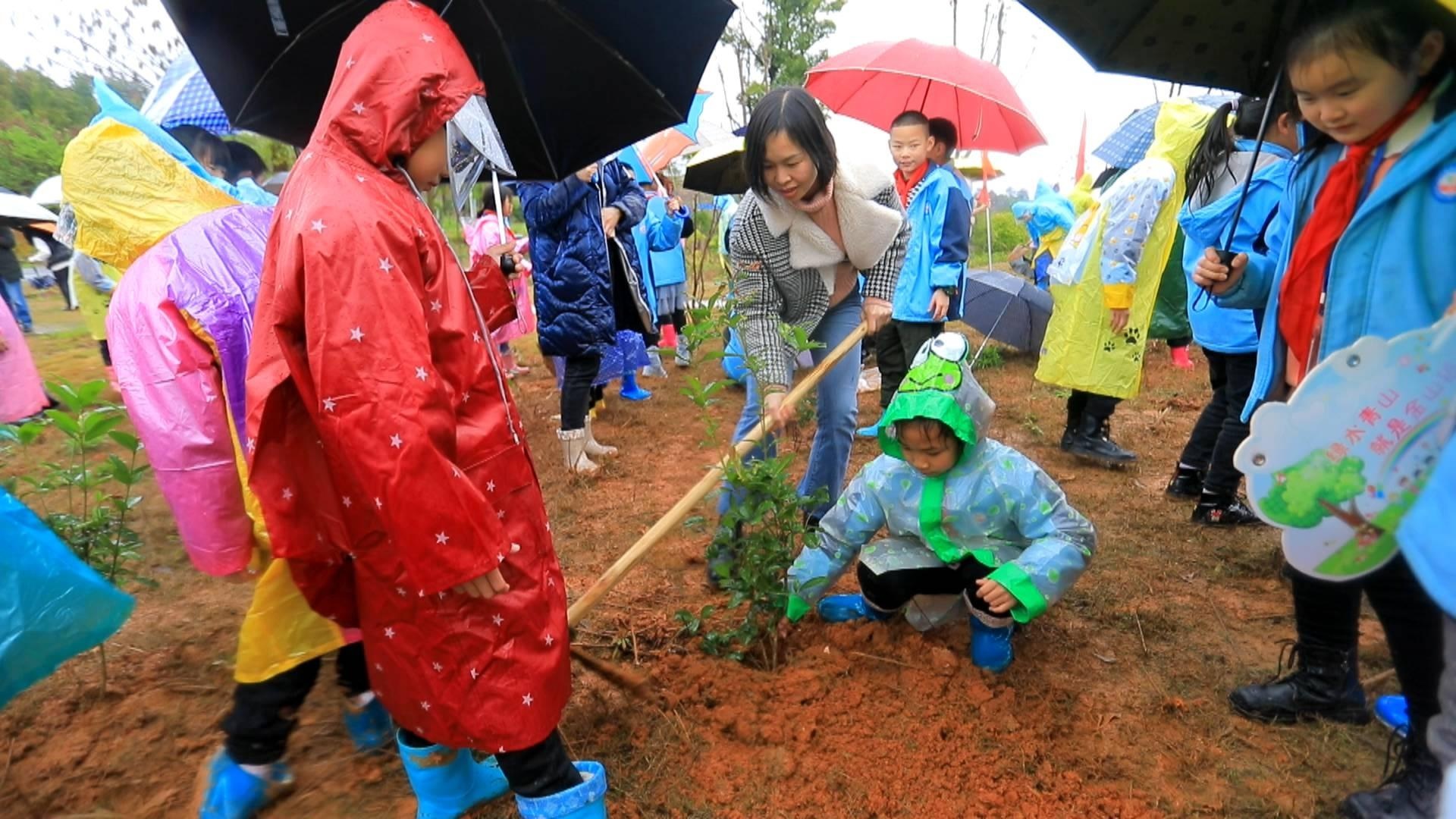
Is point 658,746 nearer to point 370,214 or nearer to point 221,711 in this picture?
point 221,711

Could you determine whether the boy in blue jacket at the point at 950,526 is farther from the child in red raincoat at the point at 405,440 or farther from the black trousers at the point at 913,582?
the child in red raincoat at the point at 405,440

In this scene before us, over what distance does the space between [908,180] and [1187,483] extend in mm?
2199

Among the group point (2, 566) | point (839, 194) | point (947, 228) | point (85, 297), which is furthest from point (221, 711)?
point (85, 297)

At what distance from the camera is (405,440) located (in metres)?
1.29

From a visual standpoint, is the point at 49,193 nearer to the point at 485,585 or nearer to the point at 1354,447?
the point at 485,585

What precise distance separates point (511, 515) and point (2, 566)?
90 centimetres

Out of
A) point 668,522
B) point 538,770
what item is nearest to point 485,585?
point 538,770

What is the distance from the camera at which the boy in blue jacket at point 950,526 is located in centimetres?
222

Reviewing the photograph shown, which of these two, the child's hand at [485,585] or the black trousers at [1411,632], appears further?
the black trousers at [1411,632]

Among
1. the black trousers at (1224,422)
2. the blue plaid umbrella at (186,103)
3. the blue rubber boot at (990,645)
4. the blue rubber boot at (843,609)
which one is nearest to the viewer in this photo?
the blue rubber boot at (990,645)

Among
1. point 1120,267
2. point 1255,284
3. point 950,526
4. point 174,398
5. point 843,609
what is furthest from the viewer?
point 1120,267

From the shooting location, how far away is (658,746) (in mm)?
2162

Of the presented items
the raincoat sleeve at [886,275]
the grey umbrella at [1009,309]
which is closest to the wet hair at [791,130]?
the raincoat sleeve at [886,275]

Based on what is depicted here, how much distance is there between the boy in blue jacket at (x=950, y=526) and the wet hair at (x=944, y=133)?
2.50 meters
